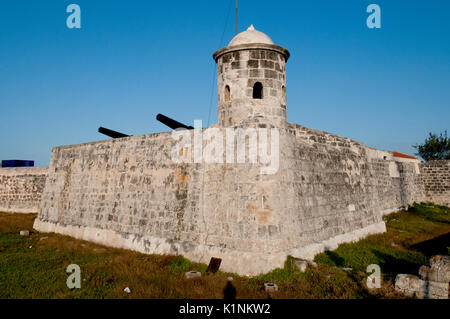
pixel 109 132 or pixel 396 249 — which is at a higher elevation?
pixel 109 132

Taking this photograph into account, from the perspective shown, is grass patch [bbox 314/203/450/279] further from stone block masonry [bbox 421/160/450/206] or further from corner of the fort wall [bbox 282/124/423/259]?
stone block masonry [bbox 421/160/450/206]

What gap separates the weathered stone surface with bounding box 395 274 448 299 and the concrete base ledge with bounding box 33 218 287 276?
241cm

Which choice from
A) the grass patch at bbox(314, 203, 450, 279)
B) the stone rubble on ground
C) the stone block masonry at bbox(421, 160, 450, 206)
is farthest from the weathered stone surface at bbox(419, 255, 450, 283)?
the stone block masonry at bbox(421, 160, 450, 206)

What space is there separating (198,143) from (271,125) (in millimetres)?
2208

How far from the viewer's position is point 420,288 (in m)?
5.70

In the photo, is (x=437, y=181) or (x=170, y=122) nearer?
(x=170, y=122)

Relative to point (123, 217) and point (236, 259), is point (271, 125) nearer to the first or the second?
point (236, 259)

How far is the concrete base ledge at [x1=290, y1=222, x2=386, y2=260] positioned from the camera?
7903 mm

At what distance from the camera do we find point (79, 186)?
505 inches

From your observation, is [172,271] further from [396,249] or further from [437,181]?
[437,181]

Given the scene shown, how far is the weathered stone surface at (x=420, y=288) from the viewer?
5531 mm

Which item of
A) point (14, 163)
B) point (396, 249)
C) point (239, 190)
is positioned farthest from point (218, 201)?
point (14, 163)

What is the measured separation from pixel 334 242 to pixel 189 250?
441 cm
